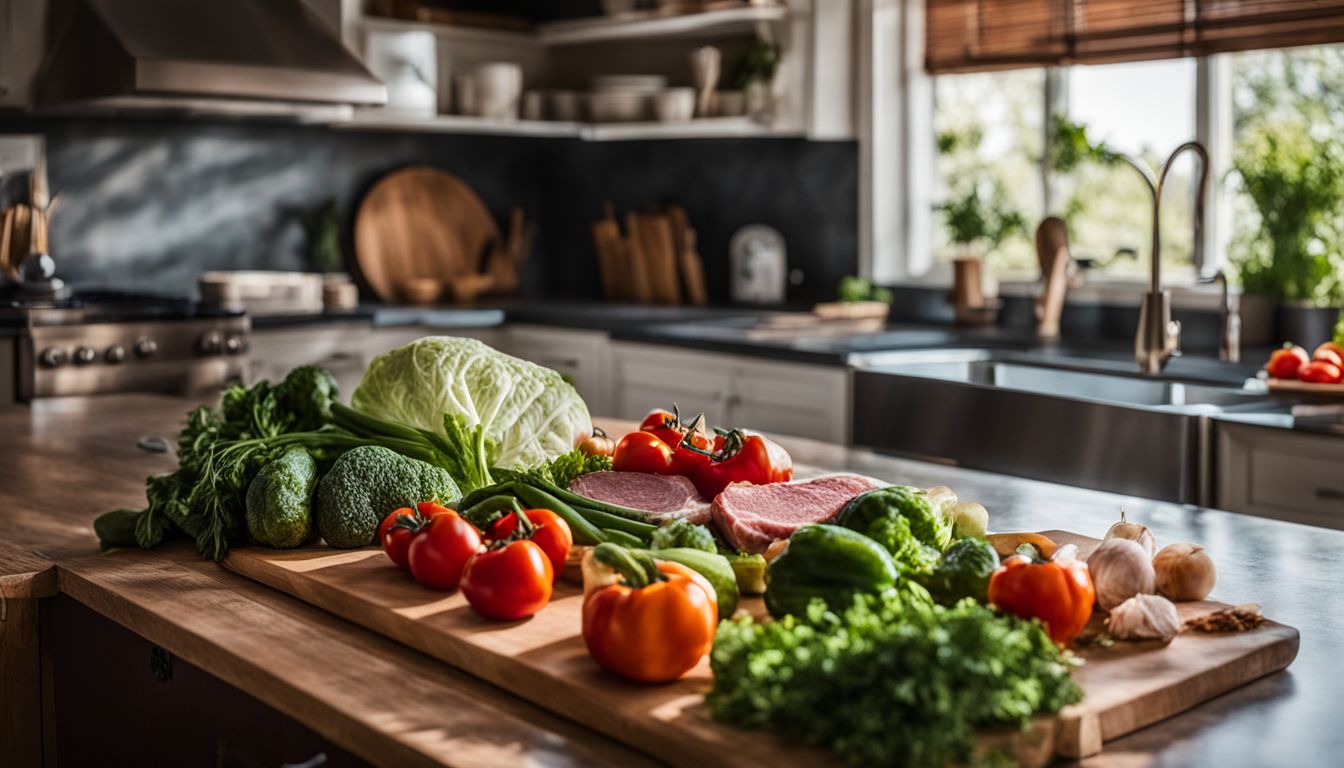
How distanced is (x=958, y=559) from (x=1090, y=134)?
329cm

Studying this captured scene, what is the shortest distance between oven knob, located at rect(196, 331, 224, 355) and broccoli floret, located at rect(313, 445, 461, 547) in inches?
111

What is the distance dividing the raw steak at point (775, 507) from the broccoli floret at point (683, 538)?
0.09m

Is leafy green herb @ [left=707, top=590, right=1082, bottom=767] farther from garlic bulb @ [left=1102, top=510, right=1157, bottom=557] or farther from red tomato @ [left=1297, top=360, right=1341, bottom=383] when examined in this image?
red tomato @ [left=1297, top=360, right=1341, bottom=383]

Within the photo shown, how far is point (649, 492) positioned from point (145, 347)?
302cm

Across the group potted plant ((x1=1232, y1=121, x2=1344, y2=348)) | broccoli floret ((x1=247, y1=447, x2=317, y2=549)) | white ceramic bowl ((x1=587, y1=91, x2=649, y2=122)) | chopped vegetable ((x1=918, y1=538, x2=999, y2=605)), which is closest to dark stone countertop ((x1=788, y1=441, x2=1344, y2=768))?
chopped vegetable ((x1=918, y1=538, x2=999, y2=605))

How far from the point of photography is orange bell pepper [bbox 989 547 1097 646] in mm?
1417

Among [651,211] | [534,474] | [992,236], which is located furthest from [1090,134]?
[534,474]

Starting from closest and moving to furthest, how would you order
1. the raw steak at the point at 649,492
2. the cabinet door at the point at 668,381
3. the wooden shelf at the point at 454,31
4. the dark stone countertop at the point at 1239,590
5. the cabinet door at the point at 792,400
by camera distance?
the dark stone countertop at the point at 1239,590 → the raw steak at the point at 649,492 → the cabinet door at the point at 792,400 → the cabinet door at the point at 668,381 → the wooden shelf at the point at 454,31

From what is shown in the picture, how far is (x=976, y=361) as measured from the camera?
4156 millimetres

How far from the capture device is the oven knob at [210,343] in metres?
4.56

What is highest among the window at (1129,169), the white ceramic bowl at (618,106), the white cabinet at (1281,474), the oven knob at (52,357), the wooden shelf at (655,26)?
the wooden shelf at (655,26)

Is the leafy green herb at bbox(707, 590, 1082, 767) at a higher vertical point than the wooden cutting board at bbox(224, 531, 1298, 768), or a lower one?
higher

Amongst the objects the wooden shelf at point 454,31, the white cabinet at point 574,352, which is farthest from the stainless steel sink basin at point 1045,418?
the wooden shelf at point 454,31

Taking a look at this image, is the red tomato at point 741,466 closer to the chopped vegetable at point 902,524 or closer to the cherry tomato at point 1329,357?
the chopped vegetable at point 902,524
